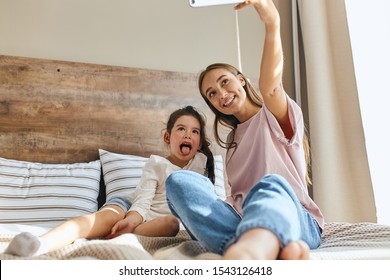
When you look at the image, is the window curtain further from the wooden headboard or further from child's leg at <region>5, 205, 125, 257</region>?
child's leg at <region>5, 205, 125, 257</region>

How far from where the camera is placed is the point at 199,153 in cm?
175

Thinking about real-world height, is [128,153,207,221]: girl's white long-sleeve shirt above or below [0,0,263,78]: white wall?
below

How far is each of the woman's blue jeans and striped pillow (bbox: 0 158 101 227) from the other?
88cm

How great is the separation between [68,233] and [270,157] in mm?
565

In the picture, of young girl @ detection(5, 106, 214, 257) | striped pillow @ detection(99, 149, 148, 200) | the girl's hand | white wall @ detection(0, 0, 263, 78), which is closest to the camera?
young girl @ detection(5, 106, 214, 257)

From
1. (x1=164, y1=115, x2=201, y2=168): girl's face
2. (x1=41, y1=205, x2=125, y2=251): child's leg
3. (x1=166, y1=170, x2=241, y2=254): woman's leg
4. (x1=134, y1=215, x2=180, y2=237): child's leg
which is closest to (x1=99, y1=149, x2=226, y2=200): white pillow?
(x1=164, y1=115, x2=201, y2=168): girl's face

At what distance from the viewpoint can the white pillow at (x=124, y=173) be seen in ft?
6.01

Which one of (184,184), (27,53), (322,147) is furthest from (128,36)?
(184,184)

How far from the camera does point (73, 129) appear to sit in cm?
203

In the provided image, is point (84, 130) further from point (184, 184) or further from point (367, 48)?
point (367, 48)

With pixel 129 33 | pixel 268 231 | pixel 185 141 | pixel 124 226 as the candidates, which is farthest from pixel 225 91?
pixel 129 33

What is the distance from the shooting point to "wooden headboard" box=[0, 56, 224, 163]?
6.46ft

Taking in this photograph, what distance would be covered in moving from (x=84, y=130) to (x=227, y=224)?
135 cm

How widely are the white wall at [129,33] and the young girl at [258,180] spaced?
941mm
